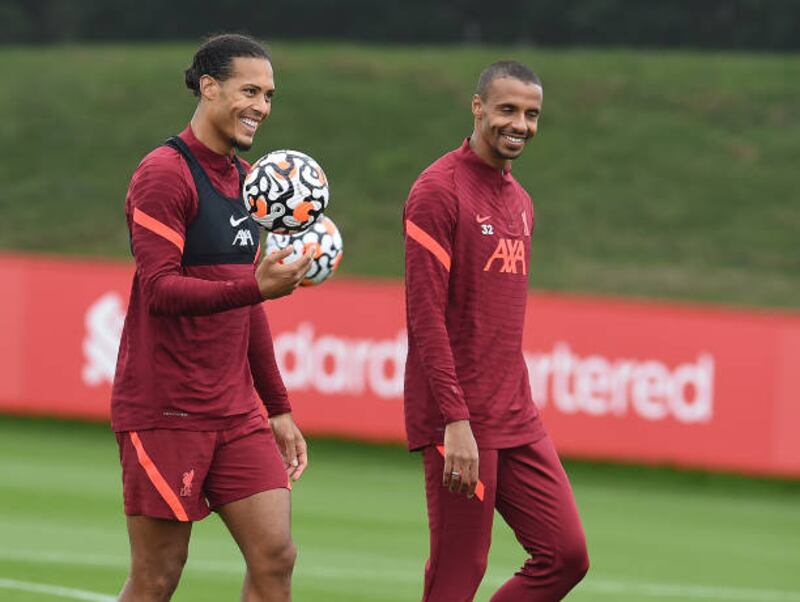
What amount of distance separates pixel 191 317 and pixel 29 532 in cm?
621

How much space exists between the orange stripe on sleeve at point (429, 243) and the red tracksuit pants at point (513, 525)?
75cm

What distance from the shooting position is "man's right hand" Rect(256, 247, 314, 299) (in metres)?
6.04

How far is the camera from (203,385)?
6.55 m

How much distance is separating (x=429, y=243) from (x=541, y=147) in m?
33.1

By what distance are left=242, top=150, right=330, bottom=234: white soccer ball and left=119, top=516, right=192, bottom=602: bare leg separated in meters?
1.15

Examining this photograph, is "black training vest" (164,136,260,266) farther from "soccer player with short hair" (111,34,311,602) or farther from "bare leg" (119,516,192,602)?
"bare leg" (119,516,192,602)

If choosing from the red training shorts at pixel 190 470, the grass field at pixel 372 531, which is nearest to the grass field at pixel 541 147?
the grass field at pixel 372 531

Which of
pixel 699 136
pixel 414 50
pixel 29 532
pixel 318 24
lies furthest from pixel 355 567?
pixel 318 24

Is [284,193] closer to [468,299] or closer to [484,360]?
[468,299]

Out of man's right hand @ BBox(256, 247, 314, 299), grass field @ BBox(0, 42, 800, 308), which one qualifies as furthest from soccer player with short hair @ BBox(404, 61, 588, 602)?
grass field @ BBox(0, 42, 800, 308)

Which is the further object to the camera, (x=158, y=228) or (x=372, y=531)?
(x=372, y=531)

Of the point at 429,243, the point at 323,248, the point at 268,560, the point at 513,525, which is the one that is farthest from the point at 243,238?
the point at 323,248

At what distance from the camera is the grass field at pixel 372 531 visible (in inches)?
420

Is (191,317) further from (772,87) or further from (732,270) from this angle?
(772,87)
